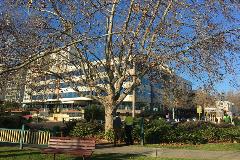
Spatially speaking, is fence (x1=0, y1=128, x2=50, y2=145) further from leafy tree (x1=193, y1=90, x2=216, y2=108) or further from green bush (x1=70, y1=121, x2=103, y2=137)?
leafy tree (x1=193, y1=90, x2=216, y2=108)

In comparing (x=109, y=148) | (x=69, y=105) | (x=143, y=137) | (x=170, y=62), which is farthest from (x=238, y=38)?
(x=69, y=105)

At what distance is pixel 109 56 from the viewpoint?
896 inches

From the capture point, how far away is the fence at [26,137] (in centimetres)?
1789

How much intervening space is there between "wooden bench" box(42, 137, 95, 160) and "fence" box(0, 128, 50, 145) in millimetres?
4087

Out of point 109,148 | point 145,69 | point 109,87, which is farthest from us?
point 109,87

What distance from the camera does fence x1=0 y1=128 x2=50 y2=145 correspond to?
17.9 m

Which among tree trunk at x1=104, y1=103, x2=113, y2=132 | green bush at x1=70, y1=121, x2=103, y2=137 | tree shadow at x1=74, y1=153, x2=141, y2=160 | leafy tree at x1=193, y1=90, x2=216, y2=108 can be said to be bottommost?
tree shadow at x1=74, y1=153, x2=141, y2=160

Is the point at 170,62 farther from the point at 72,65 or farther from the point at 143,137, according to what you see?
the point at 72,65

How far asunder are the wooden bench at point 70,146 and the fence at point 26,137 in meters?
4.09

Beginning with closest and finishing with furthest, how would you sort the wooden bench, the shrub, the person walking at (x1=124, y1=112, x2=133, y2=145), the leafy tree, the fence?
the wooden bench < the fence < the person walking at (x1=124, y1=112, x2=133, y2=145) < the shrub < the leafy tree

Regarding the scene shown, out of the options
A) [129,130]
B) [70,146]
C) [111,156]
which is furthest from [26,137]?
[129,130]

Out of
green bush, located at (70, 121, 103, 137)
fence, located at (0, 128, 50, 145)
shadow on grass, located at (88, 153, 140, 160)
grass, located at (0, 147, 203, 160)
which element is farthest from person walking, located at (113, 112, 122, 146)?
grass, located at (0, 147, 203, 160)

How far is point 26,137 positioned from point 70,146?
4.90 m

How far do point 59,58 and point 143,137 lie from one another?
6554mm
